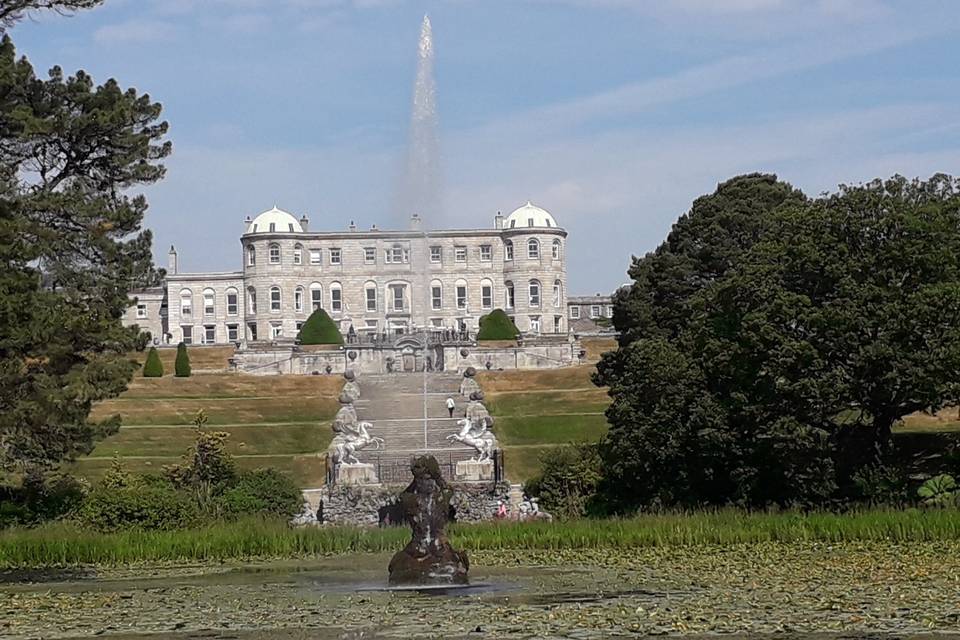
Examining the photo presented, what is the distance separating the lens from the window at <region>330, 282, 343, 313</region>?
300 ft

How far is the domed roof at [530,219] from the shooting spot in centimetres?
9189

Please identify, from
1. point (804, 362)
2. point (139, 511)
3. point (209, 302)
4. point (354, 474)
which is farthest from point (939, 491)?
point (209, 302)

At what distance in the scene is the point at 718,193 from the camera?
41406mm

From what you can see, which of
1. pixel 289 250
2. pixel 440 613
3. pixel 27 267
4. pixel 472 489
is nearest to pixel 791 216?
pixel 472 489

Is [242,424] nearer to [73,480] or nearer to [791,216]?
[73,480]

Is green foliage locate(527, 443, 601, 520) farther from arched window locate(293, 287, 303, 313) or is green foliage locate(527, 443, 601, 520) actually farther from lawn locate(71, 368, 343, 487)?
arched window locate(293, 287, 303, 313)

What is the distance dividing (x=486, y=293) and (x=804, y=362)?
64.9 meters

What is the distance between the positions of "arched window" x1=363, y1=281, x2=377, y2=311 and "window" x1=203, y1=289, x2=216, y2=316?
9.21 m

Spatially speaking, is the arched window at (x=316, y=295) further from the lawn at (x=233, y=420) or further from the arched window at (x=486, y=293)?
the lawn at (x=233, y=420)

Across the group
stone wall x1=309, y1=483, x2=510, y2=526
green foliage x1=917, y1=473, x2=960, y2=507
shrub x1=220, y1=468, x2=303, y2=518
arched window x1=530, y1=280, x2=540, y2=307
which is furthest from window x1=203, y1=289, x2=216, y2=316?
green foliage x1=917, y1=473, x2=960, y2=507

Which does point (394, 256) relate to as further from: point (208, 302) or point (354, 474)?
point (354, 474)

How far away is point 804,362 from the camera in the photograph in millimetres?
27000

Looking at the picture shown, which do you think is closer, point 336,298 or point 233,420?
point 233,420

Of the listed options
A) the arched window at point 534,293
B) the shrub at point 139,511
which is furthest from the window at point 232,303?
the shrub at point 139,511
